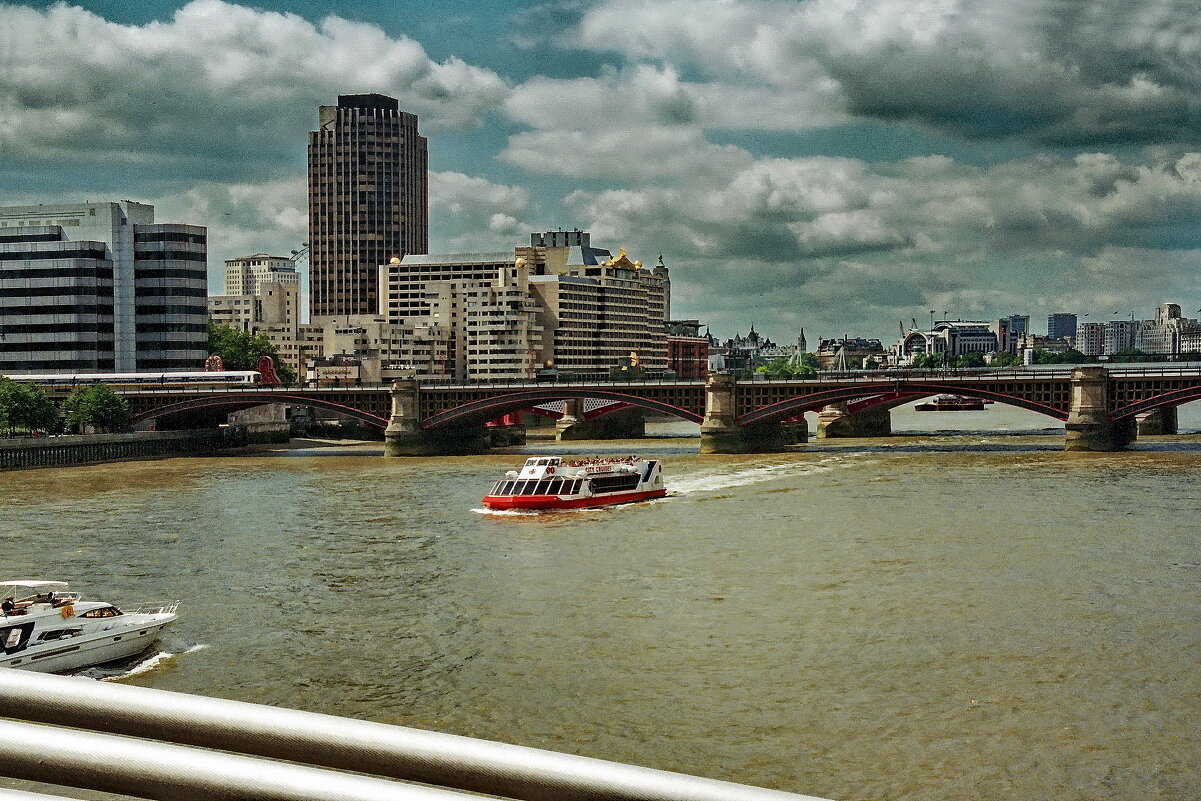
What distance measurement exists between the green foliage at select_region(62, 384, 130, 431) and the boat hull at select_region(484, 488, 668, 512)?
55678mm

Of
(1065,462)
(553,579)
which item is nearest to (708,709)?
(553,579)

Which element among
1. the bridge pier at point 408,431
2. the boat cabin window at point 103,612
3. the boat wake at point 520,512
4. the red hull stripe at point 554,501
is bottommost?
the boat wake at point 520,512

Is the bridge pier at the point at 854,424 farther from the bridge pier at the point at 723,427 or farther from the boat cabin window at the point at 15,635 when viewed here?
the boat cabin window at the point at 15,635

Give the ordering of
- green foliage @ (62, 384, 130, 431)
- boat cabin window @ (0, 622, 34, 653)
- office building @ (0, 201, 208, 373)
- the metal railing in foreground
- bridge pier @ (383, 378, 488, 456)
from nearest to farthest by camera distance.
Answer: the metal railing in foreground → boat cabin window @ (0, 622, 34, 653) → bridge pier @ (383, 378, 488, 456) → green foliage @ (62, 384, 130, 431) → office building @ (0, 201, 208, 373)

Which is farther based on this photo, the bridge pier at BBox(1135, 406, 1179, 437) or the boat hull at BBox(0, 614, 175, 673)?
the bridge pier at BBox(1135, 406, 1179, 437)

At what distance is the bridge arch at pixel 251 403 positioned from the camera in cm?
11388

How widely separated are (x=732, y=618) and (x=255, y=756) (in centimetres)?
3469

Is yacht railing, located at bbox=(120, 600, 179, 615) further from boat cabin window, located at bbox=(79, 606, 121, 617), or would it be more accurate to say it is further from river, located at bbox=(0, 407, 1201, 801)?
boat cabin window, located at bbox=(79, 606, 121, 617)

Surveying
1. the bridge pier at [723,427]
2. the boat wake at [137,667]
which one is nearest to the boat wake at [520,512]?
the boat wake at [137,667]

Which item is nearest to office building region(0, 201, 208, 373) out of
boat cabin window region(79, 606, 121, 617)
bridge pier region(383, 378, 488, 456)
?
bridge pier region(383, 378, 488, 456)

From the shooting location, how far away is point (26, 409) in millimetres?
106812

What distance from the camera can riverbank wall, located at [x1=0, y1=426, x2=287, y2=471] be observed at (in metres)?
98.1

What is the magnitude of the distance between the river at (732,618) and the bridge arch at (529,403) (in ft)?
102

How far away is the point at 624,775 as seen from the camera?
352cm
